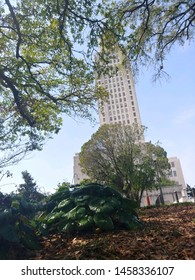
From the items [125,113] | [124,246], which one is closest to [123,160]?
[124,246]

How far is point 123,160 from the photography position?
15.0 m

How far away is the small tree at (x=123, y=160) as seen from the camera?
571 inches

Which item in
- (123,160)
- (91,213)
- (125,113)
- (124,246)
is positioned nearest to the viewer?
(124,246)

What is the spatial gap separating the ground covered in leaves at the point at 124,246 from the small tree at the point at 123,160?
10.4 metres

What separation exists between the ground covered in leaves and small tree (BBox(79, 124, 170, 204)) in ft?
34.1

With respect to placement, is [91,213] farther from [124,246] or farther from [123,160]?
[123,160]

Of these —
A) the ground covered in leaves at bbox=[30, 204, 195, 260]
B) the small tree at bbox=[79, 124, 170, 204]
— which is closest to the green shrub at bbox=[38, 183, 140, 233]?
the ground covered in leaves at bbox=[30, 204, 195, 260]

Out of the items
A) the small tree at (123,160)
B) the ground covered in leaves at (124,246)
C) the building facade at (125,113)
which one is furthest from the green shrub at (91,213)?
the small tree at (123,160)

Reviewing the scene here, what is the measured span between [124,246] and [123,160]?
12.0 m

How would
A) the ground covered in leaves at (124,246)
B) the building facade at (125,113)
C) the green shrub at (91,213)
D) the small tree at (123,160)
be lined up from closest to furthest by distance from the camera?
the ground covered in leaves at (124,246), the green shrub at (91,213), the building facade at (125,113), the small tree at (123,160)

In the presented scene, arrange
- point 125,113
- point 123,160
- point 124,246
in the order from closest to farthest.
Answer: point 124,246 < point 123,160 < point 125,113

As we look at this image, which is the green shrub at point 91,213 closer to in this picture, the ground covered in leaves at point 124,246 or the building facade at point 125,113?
the ground covered in leaves at point 124,246
